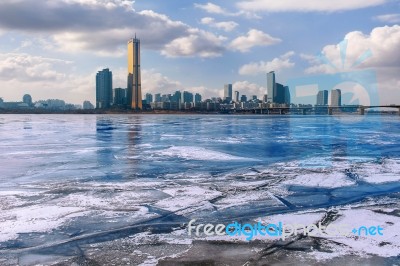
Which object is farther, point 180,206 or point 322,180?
point 322,180

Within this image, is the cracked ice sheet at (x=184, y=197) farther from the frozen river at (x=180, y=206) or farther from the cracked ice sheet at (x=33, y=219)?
the cracked ice sheet at (x=33, y=219)

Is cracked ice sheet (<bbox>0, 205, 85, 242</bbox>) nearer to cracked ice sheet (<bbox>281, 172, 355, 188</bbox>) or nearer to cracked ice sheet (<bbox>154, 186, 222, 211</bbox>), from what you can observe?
cracked ice sheet (<bbox>154, 186, 222, 211</bbox>)

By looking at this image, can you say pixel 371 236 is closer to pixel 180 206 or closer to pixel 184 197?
pixel 180 206

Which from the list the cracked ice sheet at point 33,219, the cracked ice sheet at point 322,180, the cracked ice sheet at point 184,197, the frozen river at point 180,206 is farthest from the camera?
the cracked ice sheet at point 322,180

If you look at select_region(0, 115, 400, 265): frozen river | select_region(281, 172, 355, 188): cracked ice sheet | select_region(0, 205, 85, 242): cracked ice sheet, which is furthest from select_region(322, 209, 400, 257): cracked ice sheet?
select_region(0, 205, 85, 242): cracked ice sheet

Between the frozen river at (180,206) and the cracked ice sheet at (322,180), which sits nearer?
the frozen river at (180,206)

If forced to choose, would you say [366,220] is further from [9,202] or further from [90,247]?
[9,202]

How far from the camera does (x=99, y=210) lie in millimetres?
6273

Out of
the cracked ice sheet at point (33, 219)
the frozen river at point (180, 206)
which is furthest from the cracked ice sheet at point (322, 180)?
the cracked ice sheet at point (33, 219)

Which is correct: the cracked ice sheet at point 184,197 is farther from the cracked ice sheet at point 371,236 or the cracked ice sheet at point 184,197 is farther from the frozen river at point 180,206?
the cracked ice sheet at point 371,236

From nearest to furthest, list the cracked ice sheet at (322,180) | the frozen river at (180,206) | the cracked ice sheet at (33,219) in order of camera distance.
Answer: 1. the frozen river at (180,206)
2. the cracked ice sheet at (33,219)
3. the cracked ice sheet at (322,180)

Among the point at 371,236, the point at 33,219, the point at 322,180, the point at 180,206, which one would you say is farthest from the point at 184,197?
the point at 322,180

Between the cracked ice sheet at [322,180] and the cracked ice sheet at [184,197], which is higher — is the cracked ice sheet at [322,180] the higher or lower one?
the lower one

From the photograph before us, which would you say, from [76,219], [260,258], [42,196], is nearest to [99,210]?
[76,219]
